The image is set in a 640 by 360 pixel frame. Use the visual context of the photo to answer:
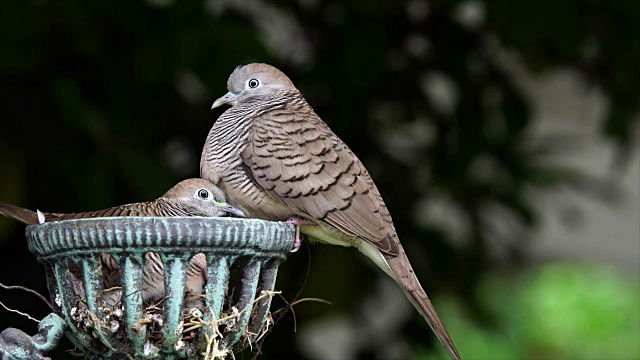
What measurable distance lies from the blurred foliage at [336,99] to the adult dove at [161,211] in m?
1.00

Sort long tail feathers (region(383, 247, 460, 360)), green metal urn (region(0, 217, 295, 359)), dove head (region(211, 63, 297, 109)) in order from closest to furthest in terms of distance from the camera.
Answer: green metal urn (region(0, 217, 295, 359)), long tail feathers (region(383, 247, 460, 360)), dove head (region(211, 63, 297, 109))

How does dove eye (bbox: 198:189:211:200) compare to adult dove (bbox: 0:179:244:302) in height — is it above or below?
above

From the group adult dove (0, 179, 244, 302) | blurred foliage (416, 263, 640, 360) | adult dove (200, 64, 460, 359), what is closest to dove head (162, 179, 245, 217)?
adult dove (0, 179, 244, 302)

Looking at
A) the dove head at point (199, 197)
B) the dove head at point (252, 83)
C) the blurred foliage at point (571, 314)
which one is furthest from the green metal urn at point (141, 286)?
the blurred foliage at point (571, 314)

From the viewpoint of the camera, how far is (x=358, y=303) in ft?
12.5

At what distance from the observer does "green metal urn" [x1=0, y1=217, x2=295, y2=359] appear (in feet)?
5.17

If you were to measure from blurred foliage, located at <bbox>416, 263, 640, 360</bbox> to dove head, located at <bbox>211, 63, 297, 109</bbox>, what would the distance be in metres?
Answer: 2.73

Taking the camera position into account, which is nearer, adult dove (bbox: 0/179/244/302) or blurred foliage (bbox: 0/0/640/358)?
adult dove (bbox: 0/179/244/302)

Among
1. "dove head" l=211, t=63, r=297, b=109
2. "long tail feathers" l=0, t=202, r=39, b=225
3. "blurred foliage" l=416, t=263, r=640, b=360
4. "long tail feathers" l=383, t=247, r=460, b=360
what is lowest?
"blurred foliage" l=416, t=263, r=640, b=360

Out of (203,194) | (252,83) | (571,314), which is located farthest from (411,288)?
(571,314)

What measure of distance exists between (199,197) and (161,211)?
9 cm

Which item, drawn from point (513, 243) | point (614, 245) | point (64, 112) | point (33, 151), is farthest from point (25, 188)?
point (614, 245)

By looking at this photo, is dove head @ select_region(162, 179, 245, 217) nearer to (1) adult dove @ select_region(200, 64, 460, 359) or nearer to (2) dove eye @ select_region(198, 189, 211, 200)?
(2) dove eye @ select_region(198, 189, 211, 200)

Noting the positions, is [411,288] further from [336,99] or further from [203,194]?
[336,99]
